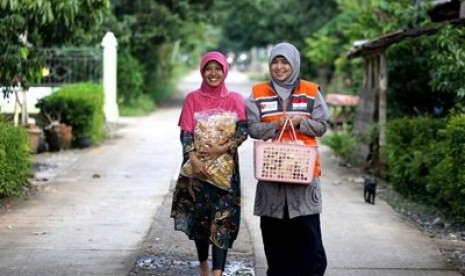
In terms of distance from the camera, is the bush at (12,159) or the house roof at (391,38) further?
the house roof at (391,38)

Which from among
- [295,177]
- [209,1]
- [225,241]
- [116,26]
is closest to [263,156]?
[295,177]

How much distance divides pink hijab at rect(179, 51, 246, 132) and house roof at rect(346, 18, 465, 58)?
5219 millimetres

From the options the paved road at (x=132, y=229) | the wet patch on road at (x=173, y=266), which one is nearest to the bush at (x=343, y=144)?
the paved road at (x=132, y=229)

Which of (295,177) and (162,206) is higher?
(295,177)

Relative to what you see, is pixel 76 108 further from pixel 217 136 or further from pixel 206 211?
pixel 217 136

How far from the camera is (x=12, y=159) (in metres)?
9.80

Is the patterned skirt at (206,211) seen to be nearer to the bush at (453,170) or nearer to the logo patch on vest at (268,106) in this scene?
the logo patch on vest at (268,106)

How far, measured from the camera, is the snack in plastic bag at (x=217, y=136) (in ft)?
18.0

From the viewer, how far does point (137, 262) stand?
6.77m

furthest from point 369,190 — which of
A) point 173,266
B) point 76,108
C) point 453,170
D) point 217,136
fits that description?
point 76,108

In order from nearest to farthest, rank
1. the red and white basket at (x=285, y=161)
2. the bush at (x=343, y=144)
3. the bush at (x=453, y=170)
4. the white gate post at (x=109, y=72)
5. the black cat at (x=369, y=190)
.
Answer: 1. the red and white basket at (x=285, y=161)
2. the bush at (x=453, y=170)
3. the black cat at (x=369, y=190)
4. the bush at (x=343, y=144)
5. the white gate post at (x=109, y=72)

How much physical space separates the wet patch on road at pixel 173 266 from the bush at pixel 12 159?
3.24 meters

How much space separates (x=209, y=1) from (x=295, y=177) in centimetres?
2347

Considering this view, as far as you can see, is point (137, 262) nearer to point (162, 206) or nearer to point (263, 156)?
point (263, 156)
